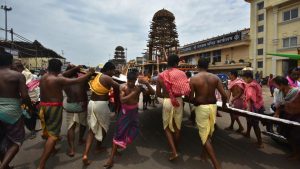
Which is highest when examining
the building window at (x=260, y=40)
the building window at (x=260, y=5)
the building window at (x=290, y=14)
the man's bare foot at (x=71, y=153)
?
the building window at (x=260, y=5)

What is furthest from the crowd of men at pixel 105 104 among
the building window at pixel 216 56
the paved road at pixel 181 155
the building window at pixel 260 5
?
the building window at pixel 216 56

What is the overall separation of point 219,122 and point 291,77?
2561mm

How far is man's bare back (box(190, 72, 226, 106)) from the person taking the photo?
4004mm

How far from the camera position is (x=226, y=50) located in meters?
37.9

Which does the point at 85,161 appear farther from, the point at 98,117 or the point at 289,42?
the point at 289,42

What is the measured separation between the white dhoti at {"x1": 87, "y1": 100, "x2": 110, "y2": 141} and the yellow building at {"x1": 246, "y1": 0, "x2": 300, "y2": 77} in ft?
86.2

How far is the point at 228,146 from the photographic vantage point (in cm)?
514

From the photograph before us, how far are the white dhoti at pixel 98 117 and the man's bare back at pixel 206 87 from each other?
1.73m

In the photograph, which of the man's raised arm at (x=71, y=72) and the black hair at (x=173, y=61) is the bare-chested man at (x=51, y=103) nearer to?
the man's raised arm at (x=71, y=72)

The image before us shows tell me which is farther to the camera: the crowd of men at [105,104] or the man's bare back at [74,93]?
the man's bare back at [74,93]

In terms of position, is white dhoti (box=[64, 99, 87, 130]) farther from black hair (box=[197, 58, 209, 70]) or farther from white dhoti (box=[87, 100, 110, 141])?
black hair (box=[197, 58, 209, 70])

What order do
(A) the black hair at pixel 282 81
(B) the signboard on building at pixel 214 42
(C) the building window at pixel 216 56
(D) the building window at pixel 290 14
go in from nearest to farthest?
(A) the black hair at pixel 282 81, (D) the building window at pixel 290 14, (B) the signboard on building at pixel 214 42, (C) the building window at pixel 216 56

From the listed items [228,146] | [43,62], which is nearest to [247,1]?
[228,146]

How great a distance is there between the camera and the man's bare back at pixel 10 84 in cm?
351
